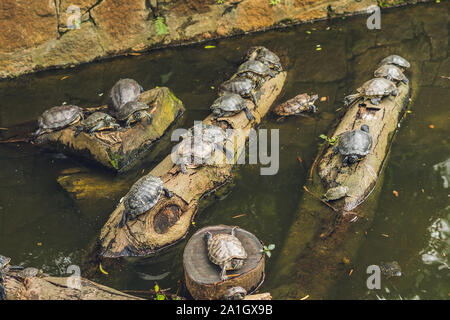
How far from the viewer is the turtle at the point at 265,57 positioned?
8031 mm

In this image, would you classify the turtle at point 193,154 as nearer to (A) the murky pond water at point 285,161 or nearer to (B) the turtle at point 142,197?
(B) the turtle at point 142,197

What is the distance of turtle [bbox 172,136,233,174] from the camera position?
561 cm

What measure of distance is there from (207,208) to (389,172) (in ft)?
8.40

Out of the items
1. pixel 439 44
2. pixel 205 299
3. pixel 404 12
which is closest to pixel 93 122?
pixel 205 299

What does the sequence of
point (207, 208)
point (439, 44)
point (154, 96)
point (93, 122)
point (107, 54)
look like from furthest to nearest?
point (107, 54)
point (439, 44)
point (154, 96)
point (93, 122)
point (207, 208)

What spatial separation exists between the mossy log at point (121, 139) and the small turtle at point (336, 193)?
9.90 ft

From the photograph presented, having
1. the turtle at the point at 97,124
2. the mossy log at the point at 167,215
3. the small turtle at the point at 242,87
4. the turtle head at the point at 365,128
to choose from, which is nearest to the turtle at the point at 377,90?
the turtle head at the point at 365,128

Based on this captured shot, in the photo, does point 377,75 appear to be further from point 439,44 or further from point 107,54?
point 107,54

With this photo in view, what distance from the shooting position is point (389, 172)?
5902 millimetres

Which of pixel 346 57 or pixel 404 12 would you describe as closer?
pixel 346 57

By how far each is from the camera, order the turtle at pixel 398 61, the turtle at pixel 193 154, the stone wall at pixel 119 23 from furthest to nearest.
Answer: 1. the stone wall at pixel 119 23
2. the turtle at pixel 398 61
3. the turtle at pixel 193 154

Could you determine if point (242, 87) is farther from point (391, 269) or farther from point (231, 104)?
point (391, 269)

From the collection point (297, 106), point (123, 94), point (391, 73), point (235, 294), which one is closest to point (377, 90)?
point (391, 73)

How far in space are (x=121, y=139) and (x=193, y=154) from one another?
4.85 feet
